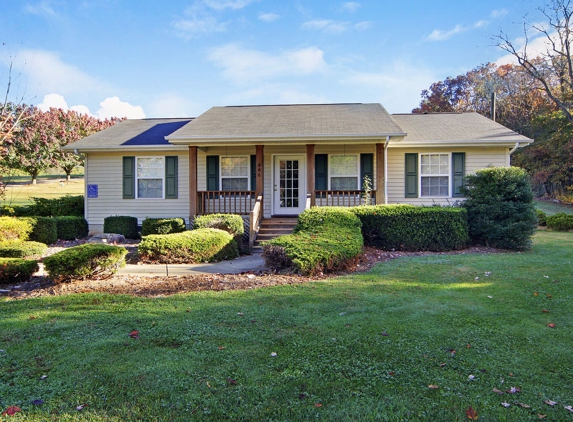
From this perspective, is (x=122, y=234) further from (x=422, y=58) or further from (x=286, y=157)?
(x=422, y=58)

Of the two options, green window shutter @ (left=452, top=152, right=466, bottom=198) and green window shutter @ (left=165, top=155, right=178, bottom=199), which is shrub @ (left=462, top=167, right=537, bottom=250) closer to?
green window shutter @ (left=452, top=152, right=466, bottom=198)

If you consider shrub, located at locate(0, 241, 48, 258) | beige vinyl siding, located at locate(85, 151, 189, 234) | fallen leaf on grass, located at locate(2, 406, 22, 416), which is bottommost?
fallen leaf on grass, located at locate(2, 406, 22, 416)

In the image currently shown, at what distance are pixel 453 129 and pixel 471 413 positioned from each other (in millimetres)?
12793

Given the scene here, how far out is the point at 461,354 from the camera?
345 centimetres

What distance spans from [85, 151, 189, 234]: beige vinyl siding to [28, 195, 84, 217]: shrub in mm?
1082

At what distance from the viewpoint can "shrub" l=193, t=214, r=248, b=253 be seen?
1023 cm

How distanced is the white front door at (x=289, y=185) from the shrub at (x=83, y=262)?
730 centimetres

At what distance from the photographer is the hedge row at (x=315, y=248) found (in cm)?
680

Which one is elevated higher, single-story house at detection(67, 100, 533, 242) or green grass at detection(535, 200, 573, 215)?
single-story house at detection(67, 100, 533, 242)

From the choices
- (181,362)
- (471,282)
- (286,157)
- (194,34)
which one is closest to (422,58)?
(286,157)

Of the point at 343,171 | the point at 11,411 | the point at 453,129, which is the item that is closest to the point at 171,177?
the point at 343,171

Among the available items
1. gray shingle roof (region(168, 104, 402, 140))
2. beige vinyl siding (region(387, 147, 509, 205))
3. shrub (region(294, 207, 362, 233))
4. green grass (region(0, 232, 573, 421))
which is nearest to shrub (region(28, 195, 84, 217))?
gray shingle roof (region(168, 104, 402, 140))

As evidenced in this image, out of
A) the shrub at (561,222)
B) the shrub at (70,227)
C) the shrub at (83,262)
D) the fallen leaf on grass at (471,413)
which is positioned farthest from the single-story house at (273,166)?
the fallen leaf on grass at (471,413)

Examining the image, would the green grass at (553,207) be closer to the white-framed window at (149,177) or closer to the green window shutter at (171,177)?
the green window shutter at (171,177)
